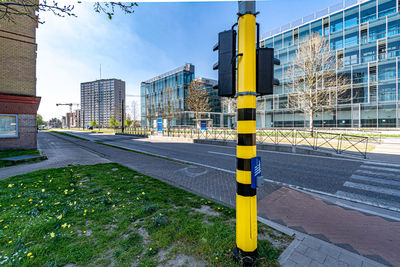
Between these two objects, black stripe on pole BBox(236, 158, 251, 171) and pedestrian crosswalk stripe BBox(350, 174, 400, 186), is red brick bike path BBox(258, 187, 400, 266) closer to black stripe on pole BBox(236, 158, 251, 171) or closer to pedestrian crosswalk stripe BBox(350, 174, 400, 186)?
black stripe on pole BBox(236, 158, 251, 171)

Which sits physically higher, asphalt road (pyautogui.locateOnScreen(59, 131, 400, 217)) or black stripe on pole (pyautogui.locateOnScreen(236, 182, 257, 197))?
black stripe on pole (pyautogui.locateOnScreen(236, 182, 257, 197))

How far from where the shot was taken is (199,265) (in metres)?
2.25

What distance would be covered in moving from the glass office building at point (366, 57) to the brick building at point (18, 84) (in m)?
27.2

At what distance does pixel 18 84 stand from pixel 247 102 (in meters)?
17.3

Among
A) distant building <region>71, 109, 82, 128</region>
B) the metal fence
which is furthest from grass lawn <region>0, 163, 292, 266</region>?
distant building <region>71, 109, 82, 128</region>

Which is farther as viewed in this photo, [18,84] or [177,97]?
[177,97]

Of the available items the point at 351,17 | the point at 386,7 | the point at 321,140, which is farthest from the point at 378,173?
the point at 351,17

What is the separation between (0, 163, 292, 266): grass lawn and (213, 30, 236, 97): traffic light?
2269mm

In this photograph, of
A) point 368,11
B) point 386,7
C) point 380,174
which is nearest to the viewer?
point 380,174

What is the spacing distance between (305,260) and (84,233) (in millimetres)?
3437

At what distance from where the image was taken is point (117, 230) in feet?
9.96

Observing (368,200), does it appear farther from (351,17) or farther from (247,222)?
(351,17)

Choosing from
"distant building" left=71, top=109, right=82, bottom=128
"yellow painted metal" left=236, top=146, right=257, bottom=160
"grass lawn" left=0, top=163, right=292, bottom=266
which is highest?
"distant building" left=71, top=109, right=82, bottom=128

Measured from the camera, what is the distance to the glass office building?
28844mm
